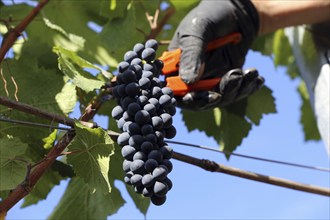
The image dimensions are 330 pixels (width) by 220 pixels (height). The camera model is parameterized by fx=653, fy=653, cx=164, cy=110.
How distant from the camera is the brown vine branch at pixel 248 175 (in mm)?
1586

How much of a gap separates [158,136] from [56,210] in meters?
0.73

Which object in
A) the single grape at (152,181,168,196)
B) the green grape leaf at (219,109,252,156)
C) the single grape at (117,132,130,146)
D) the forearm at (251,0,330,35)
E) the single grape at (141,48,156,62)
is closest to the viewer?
the single grape at (152,181,168,196)

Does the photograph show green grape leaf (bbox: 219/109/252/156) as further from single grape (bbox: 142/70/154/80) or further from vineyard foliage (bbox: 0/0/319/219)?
single grape (bbox: 142/70/154/80)

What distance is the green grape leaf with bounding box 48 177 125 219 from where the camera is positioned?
1806mm

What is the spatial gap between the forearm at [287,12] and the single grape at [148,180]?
33.2 inches

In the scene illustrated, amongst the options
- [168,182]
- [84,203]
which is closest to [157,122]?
[168,182]

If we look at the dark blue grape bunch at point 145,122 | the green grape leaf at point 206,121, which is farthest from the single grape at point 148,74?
the green grape leaf at point 206,121

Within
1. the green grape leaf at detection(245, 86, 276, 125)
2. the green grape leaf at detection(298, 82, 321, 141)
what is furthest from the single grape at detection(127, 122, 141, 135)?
the green grape leaf at detection(298, 82, 321, 141)

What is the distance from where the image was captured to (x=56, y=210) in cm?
195

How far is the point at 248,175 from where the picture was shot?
1.73 meters

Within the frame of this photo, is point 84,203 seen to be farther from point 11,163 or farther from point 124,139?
point 124,139

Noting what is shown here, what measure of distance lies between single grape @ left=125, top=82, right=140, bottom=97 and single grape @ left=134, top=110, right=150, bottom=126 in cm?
7

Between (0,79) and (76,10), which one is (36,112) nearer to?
(0,79)

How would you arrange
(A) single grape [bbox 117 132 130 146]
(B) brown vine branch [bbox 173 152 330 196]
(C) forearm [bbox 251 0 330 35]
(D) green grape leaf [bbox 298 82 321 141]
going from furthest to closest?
(D) green grape leaf [bbox 298 82 321 141], (C) forearm [bbox 251 0 330 35], (B) brown vine branch [bbox 173 152 330 196], (A) single grape [bbox 117 132 130 146]
